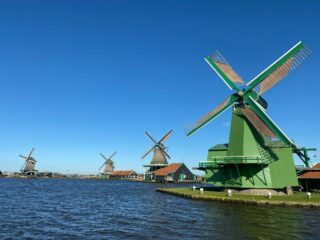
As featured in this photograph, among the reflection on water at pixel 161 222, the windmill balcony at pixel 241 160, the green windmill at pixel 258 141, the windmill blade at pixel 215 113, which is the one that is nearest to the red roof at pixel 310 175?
the green windmill at pixel 258 141

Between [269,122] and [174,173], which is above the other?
[174,173]

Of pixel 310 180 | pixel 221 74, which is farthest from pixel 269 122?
pixel 310 180

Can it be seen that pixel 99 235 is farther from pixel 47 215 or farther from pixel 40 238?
pixel 47 215

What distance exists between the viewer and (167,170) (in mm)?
99562

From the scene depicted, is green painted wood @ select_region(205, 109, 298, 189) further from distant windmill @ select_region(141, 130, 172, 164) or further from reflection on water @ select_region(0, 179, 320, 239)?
distant windmill @ select_region(141, 130, 172, 164)

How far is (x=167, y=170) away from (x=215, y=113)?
5857cm

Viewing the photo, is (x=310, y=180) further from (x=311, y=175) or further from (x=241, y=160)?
(x=241, y=160)

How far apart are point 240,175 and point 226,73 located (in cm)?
1296

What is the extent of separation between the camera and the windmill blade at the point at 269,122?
37875 mm

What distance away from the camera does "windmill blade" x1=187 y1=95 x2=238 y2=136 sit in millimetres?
41812

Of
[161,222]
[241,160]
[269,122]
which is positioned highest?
[269,122]

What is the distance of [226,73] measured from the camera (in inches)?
1725

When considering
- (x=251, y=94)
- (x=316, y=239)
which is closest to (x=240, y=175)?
(x=251, y=94)

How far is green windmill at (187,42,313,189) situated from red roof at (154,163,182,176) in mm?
56608
